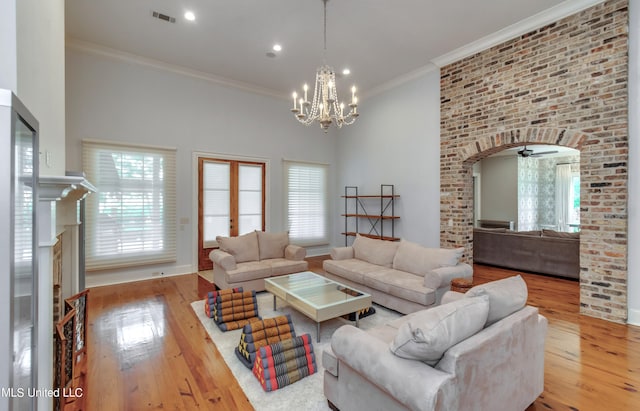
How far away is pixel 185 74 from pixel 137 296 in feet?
13.3

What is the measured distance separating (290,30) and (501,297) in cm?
423

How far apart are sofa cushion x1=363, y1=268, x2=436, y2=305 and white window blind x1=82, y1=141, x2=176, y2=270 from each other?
382cm

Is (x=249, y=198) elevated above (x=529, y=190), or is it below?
below

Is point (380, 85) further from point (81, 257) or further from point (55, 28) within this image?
point (81, 257)

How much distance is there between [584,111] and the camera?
363 centimetres

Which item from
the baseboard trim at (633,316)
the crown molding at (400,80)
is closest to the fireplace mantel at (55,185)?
the baseboard trim at (633,316)

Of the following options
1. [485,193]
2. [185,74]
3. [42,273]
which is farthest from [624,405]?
[485,193]

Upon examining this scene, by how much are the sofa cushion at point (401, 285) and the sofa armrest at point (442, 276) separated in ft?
0.26

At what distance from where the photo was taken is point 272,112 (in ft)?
21.9

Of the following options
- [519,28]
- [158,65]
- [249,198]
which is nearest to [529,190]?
[519,28]

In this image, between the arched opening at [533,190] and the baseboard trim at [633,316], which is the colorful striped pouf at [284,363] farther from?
the arched opening at [533,190]

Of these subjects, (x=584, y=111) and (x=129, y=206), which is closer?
(x=584, y=111)

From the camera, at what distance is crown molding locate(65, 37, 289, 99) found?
456 centimetres

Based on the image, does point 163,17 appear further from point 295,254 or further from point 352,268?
point 352,268
